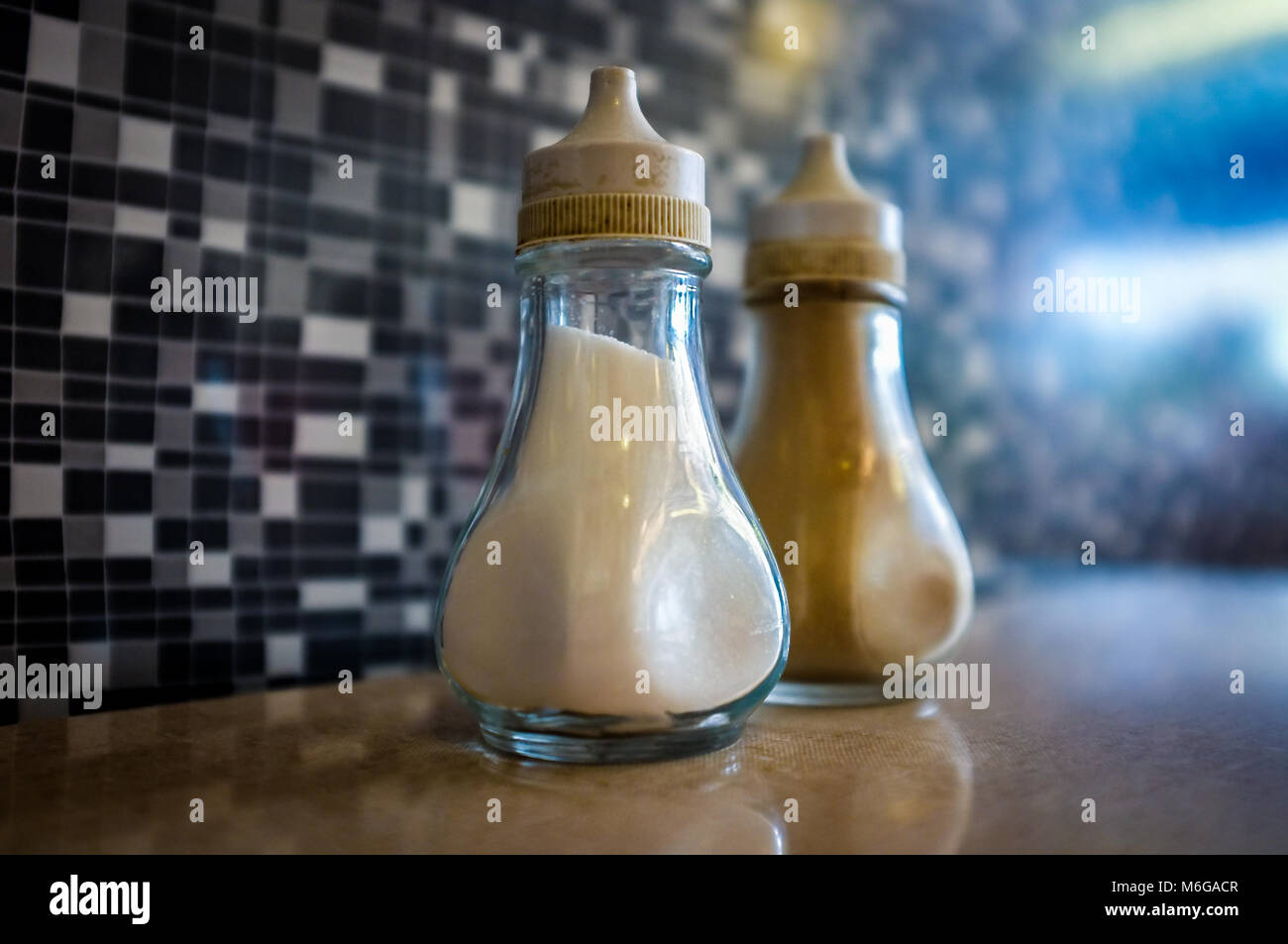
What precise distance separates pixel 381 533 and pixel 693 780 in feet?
0.97

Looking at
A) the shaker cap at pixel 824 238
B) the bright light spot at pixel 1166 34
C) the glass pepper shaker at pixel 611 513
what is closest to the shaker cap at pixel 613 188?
the glass pepper shaker at pixel 611 513

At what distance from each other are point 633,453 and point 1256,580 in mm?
1092

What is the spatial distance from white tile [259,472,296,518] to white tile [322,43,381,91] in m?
0.22

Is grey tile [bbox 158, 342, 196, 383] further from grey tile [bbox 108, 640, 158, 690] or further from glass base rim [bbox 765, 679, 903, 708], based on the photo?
glass base rim [bbox 765, 679, 903, 708]

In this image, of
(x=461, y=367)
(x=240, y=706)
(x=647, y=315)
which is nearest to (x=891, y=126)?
(x=461, y=367)

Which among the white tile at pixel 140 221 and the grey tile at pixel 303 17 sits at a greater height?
the grey tile at pixel 303 17

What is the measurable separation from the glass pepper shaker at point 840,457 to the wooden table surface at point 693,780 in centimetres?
4

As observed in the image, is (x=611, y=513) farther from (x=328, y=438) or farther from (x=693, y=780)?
(x=328, y=438)

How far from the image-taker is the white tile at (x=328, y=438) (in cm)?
61

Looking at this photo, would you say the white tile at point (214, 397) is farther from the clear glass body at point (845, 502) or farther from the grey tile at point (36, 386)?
the clear glass body at point (845, 502)

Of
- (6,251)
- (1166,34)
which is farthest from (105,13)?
(1166,34)

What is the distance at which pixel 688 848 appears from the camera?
13.4 inches

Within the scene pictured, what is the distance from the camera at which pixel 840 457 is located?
0.58m

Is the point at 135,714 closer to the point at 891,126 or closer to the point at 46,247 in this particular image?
the point at 46,247
